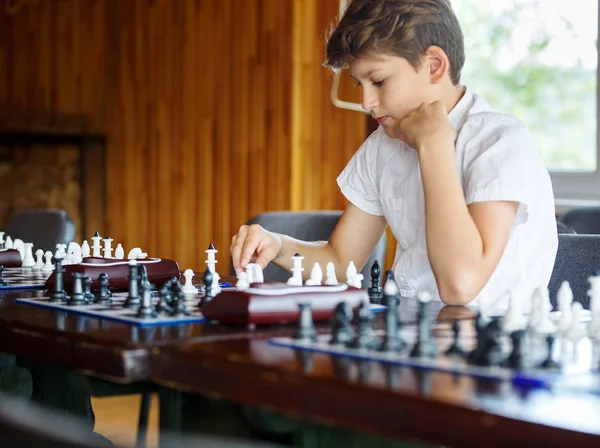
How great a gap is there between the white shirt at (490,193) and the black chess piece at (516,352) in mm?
792

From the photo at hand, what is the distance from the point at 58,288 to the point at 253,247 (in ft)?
1.78

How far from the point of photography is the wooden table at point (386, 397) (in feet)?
2.85

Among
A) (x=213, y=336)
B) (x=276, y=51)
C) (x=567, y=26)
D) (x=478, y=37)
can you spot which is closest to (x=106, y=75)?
(x=276, y=51)

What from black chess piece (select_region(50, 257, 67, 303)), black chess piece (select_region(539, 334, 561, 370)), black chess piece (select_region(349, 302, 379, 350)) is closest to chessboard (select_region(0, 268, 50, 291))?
black chess piece (select_region(50, 257, 67, 303))

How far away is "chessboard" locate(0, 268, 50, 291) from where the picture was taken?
2.00 meters

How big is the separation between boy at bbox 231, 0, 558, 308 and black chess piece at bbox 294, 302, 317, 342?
0.55 m

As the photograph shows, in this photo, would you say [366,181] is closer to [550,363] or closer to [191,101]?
[550,363]

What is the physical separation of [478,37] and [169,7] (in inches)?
90.2

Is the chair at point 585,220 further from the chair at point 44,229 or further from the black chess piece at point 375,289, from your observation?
the chair at point 44,229

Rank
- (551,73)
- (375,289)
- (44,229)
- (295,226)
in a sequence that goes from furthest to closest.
Result: (551,73) < (44,229) < (295,226) < (375,289)

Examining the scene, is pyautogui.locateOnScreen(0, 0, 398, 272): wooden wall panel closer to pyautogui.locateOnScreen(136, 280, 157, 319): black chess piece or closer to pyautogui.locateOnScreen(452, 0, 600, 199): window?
pyautogui.locateOnScreen(452, 0, 600, 199): window

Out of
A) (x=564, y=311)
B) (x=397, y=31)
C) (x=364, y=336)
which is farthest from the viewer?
(x=397, y=31)

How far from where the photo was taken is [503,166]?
1.93 meters

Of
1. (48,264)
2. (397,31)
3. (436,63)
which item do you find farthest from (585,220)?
(48,264)
